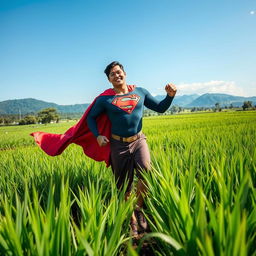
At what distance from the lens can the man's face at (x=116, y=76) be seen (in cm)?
221

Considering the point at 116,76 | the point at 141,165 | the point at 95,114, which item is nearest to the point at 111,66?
the point at 116,76

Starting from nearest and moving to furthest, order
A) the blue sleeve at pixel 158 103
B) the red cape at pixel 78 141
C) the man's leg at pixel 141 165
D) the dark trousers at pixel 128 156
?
1. the man's leg at pixel 141 165
2. the dark trousers at pixel 128 156
3. the blue sleeve at pixel 158 103
4. the red cape at pixel 78 141

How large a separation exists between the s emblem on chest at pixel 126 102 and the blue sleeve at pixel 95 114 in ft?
0.61

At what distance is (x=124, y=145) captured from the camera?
2236mm

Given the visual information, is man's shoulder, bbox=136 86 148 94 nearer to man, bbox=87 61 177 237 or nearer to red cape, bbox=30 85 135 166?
man, bbox=87 61 177 237

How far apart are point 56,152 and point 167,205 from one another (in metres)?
1.78

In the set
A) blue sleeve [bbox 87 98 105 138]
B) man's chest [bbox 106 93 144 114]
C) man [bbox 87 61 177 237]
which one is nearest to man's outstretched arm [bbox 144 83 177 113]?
man [bbox 87 61 177 237]

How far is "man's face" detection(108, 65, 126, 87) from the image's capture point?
2.21 meters

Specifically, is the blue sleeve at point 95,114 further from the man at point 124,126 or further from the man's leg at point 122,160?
the man's leg at point 122,160

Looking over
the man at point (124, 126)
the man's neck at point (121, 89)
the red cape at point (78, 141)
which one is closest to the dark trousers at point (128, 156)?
the man at point (124, 126)

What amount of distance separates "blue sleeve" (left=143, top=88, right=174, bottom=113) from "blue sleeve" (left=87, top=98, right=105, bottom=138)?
0.51 meters

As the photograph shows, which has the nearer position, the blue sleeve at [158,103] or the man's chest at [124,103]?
the man's chest at [124,103]

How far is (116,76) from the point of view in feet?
7.20

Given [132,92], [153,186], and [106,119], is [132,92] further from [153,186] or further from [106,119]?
[153,186]
